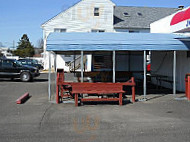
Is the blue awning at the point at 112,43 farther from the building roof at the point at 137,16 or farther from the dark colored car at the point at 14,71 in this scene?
the building roof at the point at 137,16

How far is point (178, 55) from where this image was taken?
14.4 m

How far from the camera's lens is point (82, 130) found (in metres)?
6.90

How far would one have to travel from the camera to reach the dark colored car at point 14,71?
19.8 metres

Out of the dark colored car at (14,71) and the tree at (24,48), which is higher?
the tree at (24,48)

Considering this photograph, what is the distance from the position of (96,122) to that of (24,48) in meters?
76.9

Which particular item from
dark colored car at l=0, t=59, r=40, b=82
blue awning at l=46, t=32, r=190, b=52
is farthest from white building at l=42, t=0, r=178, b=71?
blue awning at l=46, t=32, r=190, b=52

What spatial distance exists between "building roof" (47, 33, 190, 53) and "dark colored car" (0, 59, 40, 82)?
9.00 meters

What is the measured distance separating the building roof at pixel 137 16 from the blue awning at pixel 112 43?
71.9 feet

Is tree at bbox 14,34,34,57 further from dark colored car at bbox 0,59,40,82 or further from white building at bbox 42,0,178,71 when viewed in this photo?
dark colored car at bbox 0,59,40,82

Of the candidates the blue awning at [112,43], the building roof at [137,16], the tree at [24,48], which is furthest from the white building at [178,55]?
the tree at [24,48]

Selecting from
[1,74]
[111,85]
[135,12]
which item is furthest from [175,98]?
[135,12]

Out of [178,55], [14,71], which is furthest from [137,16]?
[178,55]

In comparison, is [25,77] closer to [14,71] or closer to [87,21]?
[14,71]

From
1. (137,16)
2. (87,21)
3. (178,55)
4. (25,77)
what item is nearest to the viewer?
(178,55)
